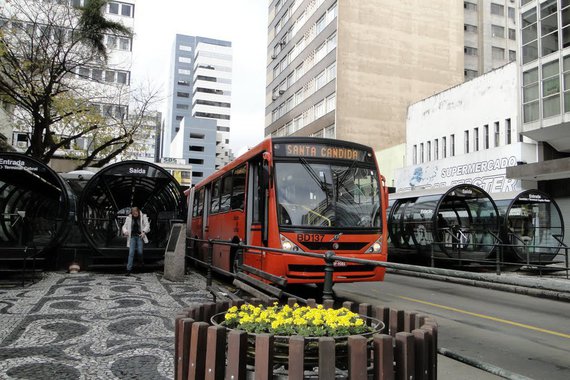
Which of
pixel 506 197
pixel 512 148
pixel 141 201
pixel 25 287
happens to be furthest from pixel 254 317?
pixel 512 148

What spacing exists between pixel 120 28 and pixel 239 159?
12951 millimetres

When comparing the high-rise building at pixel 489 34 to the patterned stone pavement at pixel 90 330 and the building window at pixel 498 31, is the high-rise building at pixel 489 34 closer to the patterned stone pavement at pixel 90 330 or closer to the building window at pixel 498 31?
the building window at pixel 498 31

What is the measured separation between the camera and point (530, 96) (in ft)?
95.0

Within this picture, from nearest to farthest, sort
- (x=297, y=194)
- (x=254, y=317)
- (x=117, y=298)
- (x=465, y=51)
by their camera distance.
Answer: (x=254, y=317), (x=117, y=298), (x=297, y=194), (x=465, y=51)

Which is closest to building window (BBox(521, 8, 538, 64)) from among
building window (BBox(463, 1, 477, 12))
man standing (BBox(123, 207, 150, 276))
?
man standing (BBox(123, 207, 150, 276))

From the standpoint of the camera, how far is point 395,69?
177 feet

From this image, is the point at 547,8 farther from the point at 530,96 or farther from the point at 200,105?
the point at 200,105

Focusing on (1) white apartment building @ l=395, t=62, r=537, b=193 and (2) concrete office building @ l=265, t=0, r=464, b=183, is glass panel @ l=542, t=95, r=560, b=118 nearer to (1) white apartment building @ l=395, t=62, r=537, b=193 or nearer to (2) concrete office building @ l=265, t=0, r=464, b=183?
(1) white apartment building @ l=395, t=62, r=537, b=193

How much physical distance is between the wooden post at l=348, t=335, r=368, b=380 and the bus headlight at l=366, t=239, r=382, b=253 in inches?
293

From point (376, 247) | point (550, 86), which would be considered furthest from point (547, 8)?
point (376, 247)

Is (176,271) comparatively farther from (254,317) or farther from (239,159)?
(254,317)

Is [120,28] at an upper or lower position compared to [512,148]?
upper

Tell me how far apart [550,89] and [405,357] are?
2910 centimetres

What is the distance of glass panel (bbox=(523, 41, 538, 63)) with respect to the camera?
29.1m
